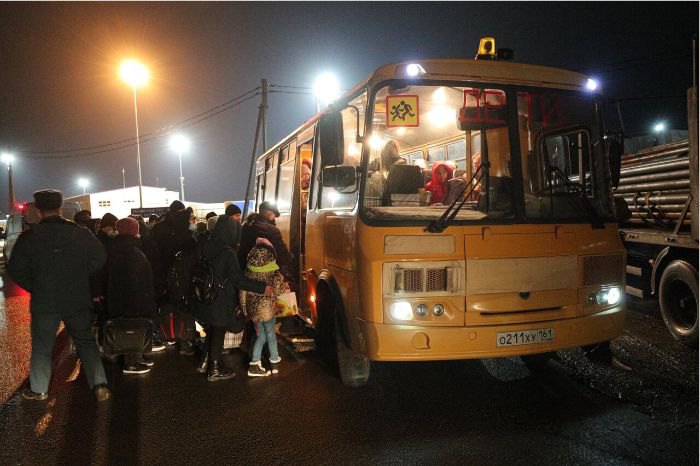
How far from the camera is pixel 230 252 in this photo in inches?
205

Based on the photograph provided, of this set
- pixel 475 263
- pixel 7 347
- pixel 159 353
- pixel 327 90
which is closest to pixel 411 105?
pixel 475 263

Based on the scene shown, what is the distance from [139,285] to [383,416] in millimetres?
3024

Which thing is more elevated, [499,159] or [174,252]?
[499,159]

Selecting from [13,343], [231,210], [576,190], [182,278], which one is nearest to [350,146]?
[231,210]

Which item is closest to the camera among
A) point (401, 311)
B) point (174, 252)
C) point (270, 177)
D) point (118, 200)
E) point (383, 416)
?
point (401, 311)

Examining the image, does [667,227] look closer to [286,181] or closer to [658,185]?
[658,185]

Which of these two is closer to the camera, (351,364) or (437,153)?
(351,364)

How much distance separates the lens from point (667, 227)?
698cm

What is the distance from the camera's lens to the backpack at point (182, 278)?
18.4 ft

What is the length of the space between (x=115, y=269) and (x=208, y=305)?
3.69 feet

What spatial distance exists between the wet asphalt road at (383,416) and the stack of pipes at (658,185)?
2.05 meters

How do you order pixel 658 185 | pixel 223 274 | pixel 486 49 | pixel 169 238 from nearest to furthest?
pixel 486 49
pixel 223 274
pixel 169 238
pixel 658 185

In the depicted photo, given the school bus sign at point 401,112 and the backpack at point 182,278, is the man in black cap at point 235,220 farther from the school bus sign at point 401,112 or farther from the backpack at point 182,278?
the school bus sign at point 401,112

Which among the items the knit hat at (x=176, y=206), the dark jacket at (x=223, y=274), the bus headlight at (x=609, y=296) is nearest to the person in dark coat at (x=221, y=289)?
the dark jacket at (x=223, y=274)
